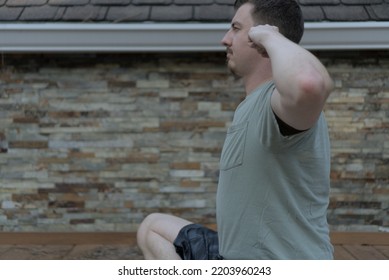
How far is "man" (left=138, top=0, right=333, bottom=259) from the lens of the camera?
134cm

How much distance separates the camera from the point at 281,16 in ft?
5.82

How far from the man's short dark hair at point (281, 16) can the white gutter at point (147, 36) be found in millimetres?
2227

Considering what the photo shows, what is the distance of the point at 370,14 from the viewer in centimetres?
410

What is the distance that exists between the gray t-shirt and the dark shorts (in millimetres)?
346

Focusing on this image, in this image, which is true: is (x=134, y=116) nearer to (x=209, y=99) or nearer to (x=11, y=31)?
(x=209, y=99)

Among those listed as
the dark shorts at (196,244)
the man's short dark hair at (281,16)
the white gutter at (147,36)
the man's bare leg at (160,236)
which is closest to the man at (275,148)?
the man's short dark hair at (281,16)

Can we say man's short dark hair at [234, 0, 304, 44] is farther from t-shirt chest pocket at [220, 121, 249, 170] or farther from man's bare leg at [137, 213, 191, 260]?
man's bare leg at [137, 213, 191, 260]

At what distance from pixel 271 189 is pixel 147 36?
9.01ft

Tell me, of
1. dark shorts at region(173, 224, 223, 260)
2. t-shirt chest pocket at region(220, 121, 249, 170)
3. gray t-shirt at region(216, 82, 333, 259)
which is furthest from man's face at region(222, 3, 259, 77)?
dark shorts at region(173, 224, 223, 260)

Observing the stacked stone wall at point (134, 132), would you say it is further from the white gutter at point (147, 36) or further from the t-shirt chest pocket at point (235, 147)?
the t-shirt chest pocket at point (235, 147)

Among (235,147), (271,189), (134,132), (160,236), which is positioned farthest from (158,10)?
(271,189)

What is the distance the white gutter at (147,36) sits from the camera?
4.02 m

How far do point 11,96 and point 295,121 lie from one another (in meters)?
3.76

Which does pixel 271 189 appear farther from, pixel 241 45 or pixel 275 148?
pixel 241 45
